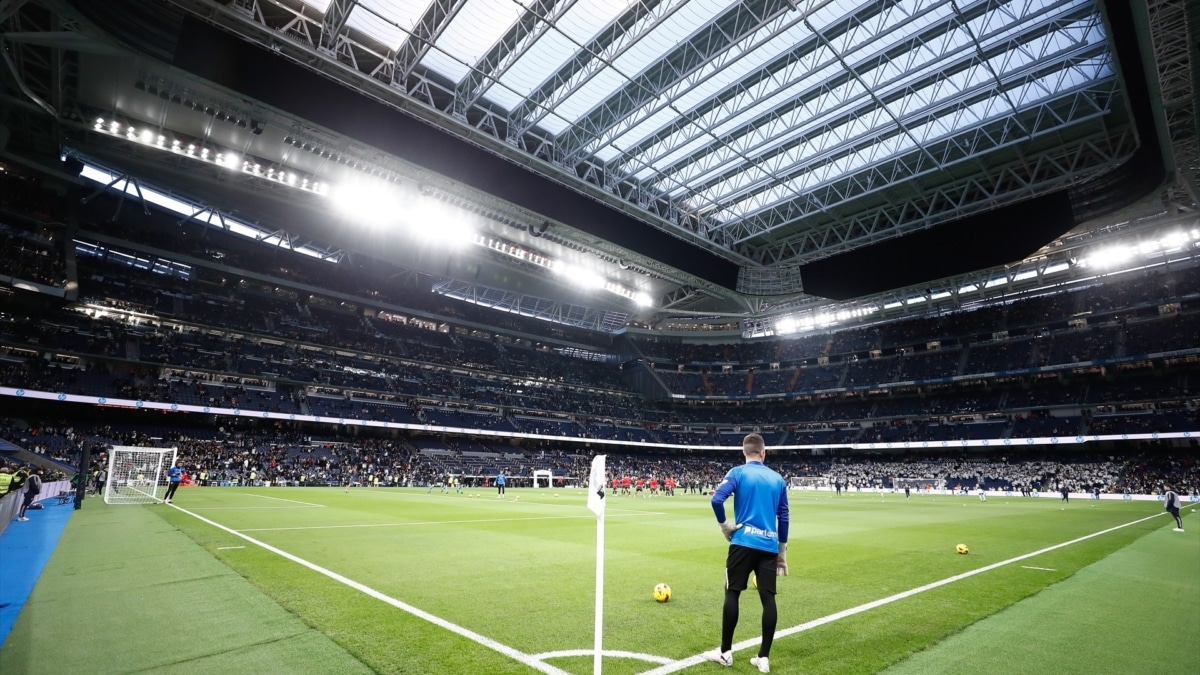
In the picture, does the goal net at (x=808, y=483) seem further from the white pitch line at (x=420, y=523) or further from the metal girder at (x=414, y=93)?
the white pitch line at (x=420, y=523)

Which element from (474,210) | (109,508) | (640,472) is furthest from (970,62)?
(640,472)

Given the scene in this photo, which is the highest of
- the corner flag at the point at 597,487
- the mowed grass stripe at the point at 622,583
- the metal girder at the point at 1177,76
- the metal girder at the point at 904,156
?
the metal girder at the point at 904,156

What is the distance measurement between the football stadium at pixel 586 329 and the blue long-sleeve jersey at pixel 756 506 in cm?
4

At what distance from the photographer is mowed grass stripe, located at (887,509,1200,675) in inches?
191

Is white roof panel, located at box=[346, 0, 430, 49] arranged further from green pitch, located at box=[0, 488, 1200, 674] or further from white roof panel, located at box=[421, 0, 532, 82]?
green pitch, located at box=[0, 488, 1200, 674]

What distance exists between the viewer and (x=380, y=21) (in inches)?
902

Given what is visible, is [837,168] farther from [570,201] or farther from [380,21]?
[380,21]

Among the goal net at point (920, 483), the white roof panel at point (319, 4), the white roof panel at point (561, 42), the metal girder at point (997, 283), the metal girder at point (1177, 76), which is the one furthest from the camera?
the goal net at point (920, 483)

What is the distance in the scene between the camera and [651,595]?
743cm

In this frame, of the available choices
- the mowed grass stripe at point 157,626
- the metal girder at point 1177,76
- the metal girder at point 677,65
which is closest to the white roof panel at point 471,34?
the metal girder at point 677,65

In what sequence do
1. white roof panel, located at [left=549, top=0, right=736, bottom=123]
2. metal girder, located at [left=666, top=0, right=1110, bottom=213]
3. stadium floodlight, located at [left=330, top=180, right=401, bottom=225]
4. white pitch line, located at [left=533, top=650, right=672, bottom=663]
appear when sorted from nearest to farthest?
white pitch line, located at [left=533, top=650, right=672, bottom=663] < white roof panel, located at [left=549, top=0, right=736, bottom=123] < metal girder, located at [left=666, top=0, right=1110, bottom=213] < stadium floodlight, located at [left=330, top=180, right=401, bottom=225]

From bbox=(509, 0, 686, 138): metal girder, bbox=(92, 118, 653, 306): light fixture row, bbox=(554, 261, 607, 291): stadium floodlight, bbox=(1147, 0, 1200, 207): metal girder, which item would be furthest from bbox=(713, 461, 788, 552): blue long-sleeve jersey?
bbox=(554, 261, 607, 291): stadium floodlight

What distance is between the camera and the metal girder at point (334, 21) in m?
21.3

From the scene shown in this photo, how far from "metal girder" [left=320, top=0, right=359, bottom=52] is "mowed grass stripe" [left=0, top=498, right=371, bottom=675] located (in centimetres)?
2025
